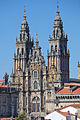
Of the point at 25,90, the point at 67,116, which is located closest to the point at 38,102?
the point at 25,90

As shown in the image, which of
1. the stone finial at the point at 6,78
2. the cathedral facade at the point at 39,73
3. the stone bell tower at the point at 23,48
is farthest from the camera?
the stone finial at the point at 6,78

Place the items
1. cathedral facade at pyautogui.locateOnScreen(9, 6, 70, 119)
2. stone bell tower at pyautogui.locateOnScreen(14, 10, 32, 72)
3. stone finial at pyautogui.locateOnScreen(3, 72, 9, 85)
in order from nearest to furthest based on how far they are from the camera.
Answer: cathedral facade at pyautogui.locateOnScreen(9, 6, 70, 119) → stone bell tower at pyautogui.locateOnScreen(14, 10, 32, 72) → stone finial at pyautogui.locateOnScreen(3, 72, 9, 85)

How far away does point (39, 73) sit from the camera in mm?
119500

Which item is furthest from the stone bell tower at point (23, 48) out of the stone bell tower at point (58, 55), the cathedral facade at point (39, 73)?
the stone bell tower at point (58, 55)

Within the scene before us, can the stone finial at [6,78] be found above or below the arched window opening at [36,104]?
above

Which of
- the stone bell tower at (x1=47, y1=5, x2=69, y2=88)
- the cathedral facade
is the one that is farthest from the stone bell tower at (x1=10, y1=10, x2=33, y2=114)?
the stone bell tower at (x1=47, y1=5, x2=69, y2=88)

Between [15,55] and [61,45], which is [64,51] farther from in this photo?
[15,55]

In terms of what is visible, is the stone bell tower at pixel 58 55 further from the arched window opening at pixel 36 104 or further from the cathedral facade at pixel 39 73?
the arched window opening at pixel 36 104

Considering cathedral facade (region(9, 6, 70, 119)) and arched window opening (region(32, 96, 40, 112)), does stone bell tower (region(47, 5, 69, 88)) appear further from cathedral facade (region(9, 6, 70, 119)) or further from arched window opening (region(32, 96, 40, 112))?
arched window opening (region(32, 96, 40, 112))

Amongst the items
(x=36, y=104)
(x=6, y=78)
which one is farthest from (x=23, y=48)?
(x=36, y=104)

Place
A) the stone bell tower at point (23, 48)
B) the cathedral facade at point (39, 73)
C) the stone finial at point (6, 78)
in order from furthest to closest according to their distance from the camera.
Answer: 1. the stone finial at point (6, 78)
2. the stone bell tower at point (23, 48)
3. the cathedral facade at point (39, 73)

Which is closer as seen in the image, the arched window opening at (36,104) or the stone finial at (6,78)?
the arched window opening at (36,104)

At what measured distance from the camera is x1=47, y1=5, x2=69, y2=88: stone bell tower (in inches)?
4673

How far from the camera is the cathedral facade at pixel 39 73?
118438mm
